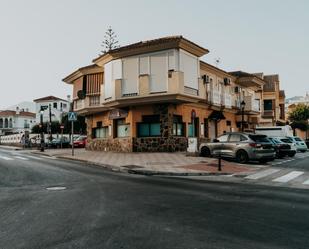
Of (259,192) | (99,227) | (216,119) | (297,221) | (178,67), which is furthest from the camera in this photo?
(216,119)

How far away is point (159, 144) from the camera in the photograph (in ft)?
76.4

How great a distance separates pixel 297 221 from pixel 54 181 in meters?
8.04

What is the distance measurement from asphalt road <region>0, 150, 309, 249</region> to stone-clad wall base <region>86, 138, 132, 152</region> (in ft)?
46.2

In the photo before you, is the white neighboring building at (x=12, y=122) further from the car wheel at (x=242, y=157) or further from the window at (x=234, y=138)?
the car wheel at (x=242, y=157)

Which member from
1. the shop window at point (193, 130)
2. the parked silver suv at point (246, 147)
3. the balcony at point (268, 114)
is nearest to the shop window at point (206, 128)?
the shop window at point (193, 130)

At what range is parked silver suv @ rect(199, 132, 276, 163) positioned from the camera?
56.5 ft

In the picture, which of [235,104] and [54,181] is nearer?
[54,181]

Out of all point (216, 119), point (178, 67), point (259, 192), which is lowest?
point (259, 192)

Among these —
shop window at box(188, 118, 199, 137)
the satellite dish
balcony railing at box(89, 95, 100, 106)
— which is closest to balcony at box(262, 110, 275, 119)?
shop window at box(188, 118, 199, 137)

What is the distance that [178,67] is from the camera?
2203 centimetres

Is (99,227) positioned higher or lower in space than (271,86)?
lower

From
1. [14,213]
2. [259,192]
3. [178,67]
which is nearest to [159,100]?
[178,67]

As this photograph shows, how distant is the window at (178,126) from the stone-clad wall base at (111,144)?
11.4 ft

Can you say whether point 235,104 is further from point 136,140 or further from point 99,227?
point 99,227
